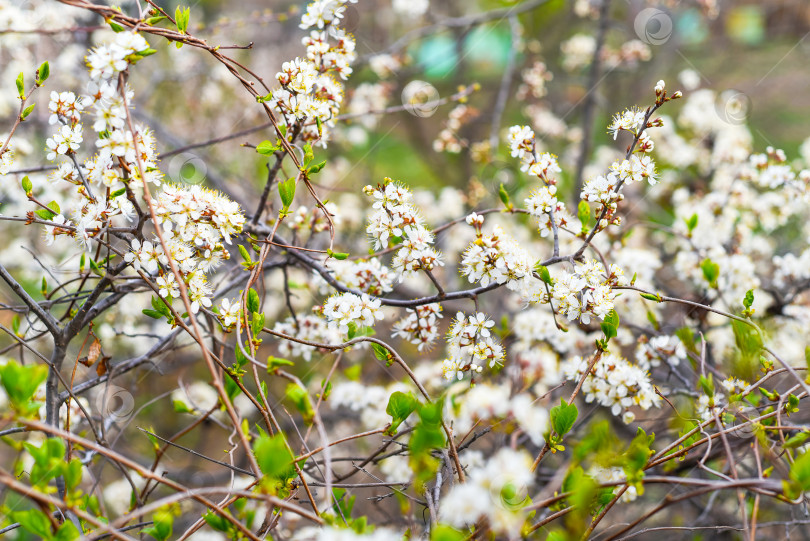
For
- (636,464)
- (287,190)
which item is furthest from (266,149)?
(636,464)

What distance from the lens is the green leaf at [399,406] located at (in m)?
0.90

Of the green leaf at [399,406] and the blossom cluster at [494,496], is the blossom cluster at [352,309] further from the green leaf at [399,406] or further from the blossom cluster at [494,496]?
the blossom cluster at [494,496]

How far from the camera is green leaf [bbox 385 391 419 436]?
90 centimetres

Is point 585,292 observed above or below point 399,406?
above

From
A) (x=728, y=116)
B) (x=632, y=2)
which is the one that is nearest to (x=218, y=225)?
(x=728, y=116)

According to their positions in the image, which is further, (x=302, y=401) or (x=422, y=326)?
(x=422, y=326)

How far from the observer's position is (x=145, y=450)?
2771 millimetres

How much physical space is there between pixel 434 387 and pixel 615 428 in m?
0.63

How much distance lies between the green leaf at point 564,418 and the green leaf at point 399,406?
0.24 metres

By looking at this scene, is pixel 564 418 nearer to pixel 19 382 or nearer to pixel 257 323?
pixel 257 323

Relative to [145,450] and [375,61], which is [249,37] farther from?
[145,450]

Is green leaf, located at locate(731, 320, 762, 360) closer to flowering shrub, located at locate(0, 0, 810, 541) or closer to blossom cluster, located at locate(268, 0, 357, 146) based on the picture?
flowering shrub, located at locate(0, 0, 810, 541)

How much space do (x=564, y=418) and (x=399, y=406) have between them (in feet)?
0.88

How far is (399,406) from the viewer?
910mm
